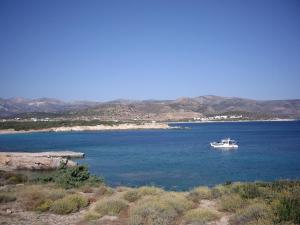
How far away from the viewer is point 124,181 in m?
35.0

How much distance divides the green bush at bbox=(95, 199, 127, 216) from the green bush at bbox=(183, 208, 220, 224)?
2855 millimetres

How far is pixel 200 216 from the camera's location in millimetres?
13125

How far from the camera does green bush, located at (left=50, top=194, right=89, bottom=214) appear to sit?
14852 millimetres

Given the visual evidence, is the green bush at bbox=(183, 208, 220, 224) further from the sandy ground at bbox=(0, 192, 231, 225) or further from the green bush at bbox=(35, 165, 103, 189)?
the green bush at bbox=(35, 165, 103, 189)

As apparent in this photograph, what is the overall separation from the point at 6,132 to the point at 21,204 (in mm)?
125661

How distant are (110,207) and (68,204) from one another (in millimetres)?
1902

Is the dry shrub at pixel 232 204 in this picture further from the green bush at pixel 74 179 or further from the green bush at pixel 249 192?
the green bush at pixel 74 179

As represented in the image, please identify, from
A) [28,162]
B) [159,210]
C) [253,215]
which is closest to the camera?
[253,215]

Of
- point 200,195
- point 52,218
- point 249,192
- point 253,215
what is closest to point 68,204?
point 52,218

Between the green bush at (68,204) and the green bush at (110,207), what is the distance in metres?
1.13

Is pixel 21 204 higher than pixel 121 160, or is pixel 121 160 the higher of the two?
pixel 21 204

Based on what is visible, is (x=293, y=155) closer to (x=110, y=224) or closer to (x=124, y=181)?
(x=124, y=181)

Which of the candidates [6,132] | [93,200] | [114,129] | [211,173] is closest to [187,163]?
[211,173]

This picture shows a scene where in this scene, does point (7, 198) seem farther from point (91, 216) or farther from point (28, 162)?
point (28, 162)
